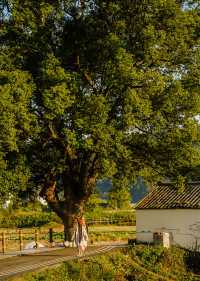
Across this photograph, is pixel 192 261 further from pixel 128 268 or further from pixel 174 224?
pixel 128 268

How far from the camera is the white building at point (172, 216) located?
34406 mm

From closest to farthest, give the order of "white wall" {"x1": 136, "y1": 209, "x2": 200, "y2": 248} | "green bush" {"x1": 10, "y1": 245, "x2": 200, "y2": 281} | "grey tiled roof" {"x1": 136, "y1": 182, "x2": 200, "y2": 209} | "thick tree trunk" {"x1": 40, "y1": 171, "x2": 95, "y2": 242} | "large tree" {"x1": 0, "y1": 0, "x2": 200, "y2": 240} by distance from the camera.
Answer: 1. "green bush" {"x1": 10, "y1": 245, "x2": 200, "y2": 281}
2. "large tree" {"x1": 0, "y1": 0, "x2": 200, "y2": 240}
3. "thick tree trunk" {"x1": 40, "y1": 171, "x2": 95, "y2": 242}
4. "white wall" {"x1": 136, "y1": 209, "x2": 200, "y2": 248}
5. "grey tiled roof" {"x1": 136, "y1": 182, "x2": 200, "y2": 209}

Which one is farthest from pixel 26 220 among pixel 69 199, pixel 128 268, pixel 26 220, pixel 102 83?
pixel 128 268

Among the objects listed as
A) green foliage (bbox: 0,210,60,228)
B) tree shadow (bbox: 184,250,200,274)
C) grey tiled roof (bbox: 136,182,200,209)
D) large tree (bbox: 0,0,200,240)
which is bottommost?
tree shadow (bbox: 184,250,200,274)

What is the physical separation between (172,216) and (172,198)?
5.51 ft

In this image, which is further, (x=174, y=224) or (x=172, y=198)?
(x=172, y=198)

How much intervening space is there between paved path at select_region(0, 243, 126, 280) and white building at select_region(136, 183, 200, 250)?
514 centimetres

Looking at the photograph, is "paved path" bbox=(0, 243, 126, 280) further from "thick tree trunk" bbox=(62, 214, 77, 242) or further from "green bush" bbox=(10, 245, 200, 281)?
"thick tree trunk" bbox=(62, 214, 77, 242)

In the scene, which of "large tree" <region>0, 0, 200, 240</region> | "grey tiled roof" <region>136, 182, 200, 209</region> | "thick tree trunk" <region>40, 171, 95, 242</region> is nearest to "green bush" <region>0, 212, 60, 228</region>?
"grey tiled roof" <region>136, 182, 200, 209</region>

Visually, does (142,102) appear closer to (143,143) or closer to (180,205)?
(143,143)

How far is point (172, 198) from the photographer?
121ft

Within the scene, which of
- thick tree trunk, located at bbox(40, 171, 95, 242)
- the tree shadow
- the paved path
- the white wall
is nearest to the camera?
the paved path

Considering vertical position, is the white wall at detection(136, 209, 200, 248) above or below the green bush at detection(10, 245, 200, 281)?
above

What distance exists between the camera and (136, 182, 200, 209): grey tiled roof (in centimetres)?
3498
